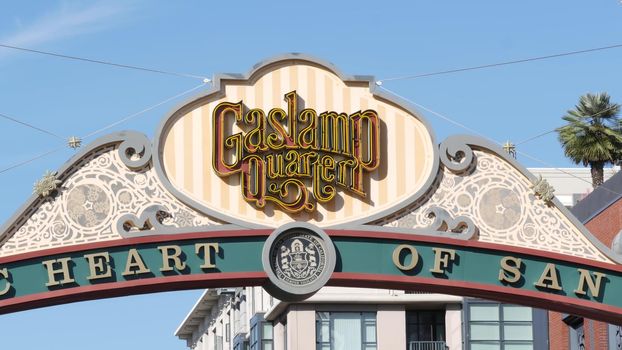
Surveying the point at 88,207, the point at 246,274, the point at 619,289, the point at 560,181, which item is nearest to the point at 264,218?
the point at 246,274

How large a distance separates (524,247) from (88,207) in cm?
637

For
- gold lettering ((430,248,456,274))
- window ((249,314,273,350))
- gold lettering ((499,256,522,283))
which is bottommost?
gold lettering ((499,256,522,283))

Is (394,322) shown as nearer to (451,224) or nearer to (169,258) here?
(451,224)

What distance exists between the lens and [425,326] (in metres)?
63.2

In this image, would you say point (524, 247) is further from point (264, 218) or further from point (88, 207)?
point (88, 207)

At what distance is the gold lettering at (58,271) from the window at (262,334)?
42911mm

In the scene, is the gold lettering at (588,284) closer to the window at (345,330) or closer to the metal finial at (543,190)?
the metal finial at (543,190)

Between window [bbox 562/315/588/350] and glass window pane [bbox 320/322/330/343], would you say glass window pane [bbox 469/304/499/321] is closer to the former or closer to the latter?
glass window pane [bbox 320/322/330/343]

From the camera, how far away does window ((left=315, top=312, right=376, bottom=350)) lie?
202 ft

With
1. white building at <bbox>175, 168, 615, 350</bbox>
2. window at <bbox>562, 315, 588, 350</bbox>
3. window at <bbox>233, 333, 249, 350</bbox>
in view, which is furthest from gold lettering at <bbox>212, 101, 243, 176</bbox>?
window at <bbox>233, 333, 249, 350</bbox>

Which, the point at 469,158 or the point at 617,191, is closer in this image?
the point at 469,158

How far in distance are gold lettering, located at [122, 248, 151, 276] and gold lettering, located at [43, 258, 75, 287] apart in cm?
78

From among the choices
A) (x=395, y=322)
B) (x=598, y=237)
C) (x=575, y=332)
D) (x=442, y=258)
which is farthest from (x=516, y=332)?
(x=442, y=258)

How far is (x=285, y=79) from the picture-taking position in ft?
78.9
